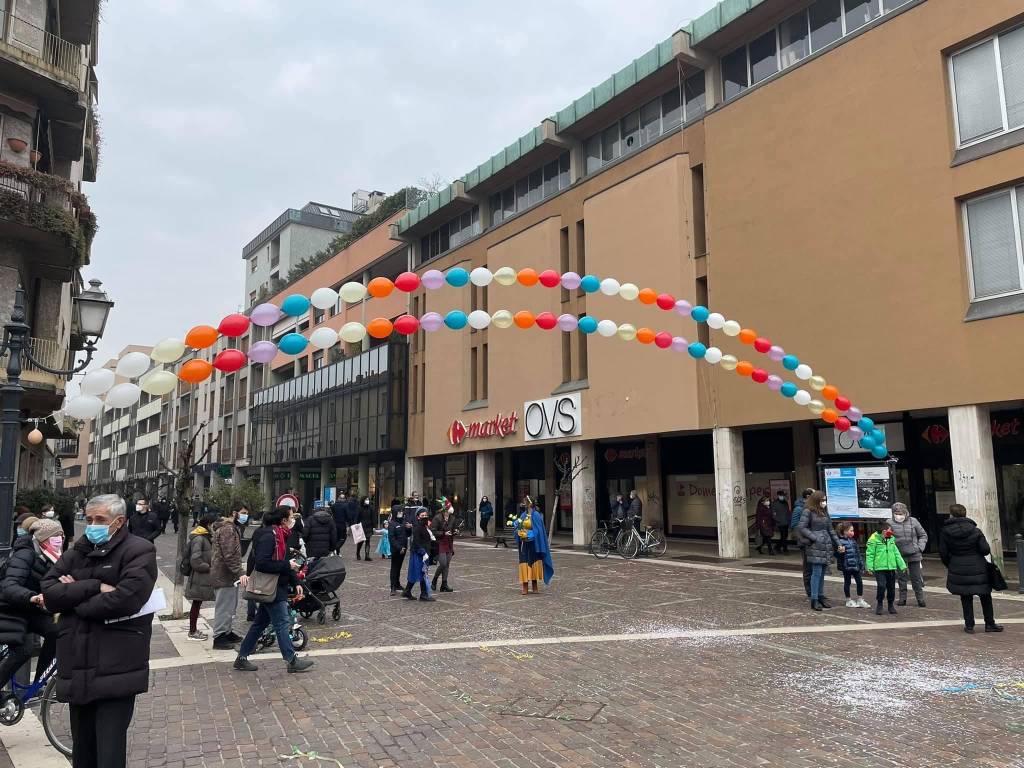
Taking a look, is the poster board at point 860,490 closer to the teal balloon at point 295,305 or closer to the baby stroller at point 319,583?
the baby stroller at point 319,583

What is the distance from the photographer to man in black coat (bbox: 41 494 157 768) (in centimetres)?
414

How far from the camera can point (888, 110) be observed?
1795 cm

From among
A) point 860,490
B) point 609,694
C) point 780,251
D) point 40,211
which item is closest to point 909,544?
point 860,490

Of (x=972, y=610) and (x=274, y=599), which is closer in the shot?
(x=274, y=599)

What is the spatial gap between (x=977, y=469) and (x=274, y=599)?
49.0ft

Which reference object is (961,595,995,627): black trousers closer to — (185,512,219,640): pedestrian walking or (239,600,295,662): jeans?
(239,600,295,662): jeans

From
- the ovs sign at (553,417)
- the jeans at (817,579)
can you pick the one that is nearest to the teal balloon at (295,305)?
the jeans at (817,579)

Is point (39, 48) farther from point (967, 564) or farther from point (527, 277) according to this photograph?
point (967, 564)

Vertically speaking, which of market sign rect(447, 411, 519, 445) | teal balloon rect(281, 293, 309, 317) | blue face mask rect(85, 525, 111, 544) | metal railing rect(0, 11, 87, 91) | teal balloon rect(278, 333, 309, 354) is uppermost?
metal railing rect(0, 11, 87, 91)

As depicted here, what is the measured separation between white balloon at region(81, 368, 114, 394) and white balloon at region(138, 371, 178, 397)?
545 mm

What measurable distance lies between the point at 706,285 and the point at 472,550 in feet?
39.9

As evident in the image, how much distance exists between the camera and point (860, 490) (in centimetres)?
1611

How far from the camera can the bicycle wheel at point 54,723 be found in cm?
568

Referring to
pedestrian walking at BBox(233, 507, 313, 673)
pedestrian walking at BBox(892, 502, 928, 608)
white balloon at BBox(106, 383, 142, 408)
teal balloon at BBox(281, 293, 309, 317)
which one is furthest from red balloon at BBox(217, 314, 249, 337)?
pedestrian walking at BBox(892, 502, 928, 608)
